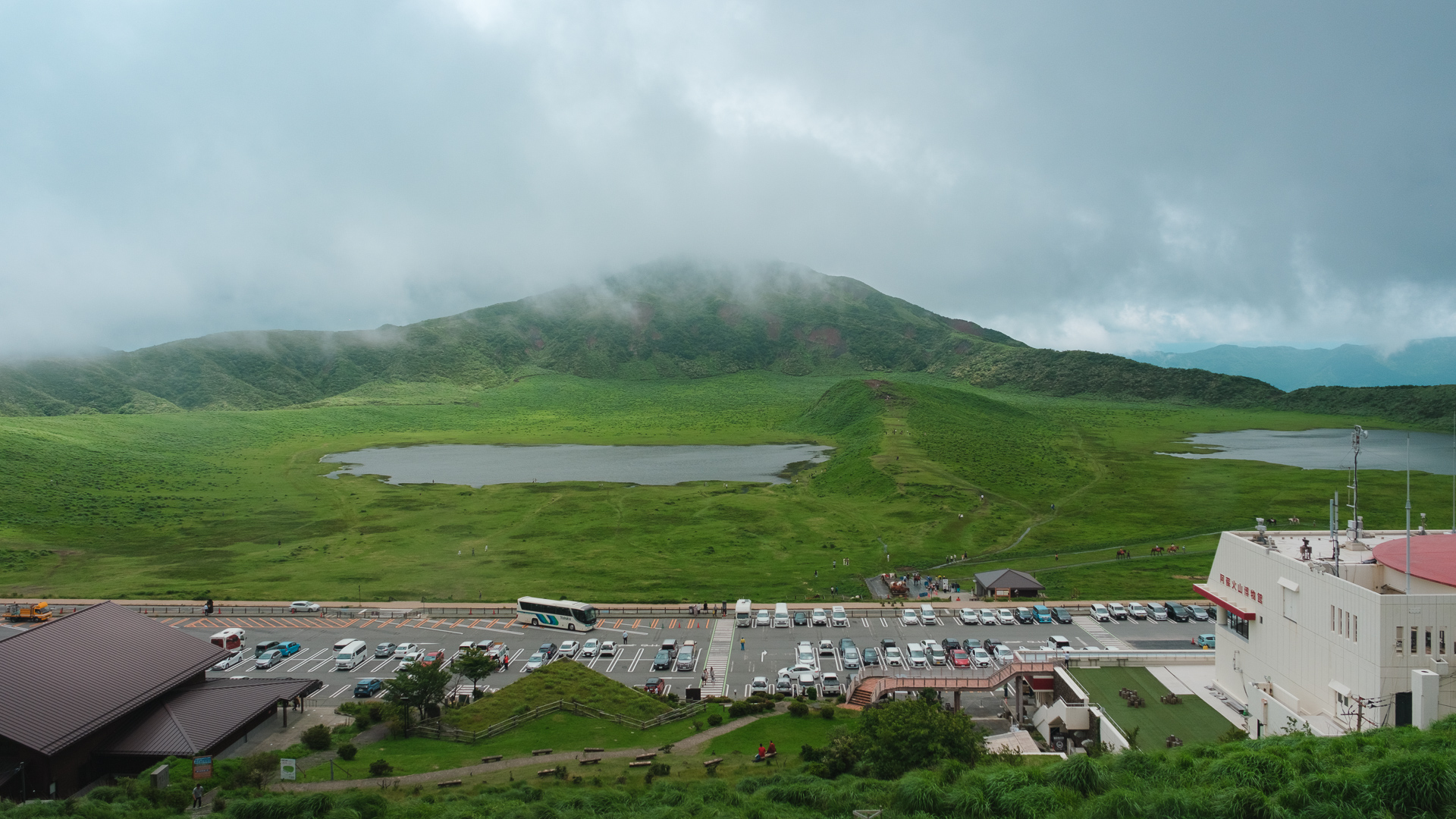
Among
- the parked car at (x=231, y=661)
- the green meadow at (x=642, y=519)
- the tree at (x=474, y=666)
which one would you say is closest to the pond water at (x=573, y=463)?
the green meadow at (x=642, y=519)

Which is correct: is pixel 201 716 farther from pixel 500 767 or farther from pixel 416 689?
pixel 500 767

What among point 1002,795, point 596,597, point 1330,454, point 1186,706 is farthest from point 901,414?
point 1002,795

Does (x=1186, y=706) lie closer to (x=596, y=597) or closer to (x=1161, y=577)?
(x=1161, y=577)

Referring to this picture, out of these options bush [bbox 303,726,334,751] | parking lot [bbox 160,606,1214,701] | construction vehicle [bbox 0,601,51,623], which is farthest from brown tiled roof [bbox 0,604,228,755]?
construction vehicle [bbox 0,601,51,623]

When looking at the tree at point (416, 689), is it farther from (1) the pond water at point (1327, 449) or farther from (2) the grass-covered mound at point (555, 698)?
(1) the pond water at point (1327, 449)

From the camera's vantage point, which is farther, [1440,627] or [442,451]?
[442,451]

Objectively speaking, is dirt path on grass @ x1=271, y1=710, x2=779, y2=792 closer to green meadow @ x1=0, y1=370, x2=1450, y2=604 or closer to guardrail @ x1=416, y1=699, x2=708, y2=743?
guardrail @ x1=416, y1=699, x2=708, y2=743
